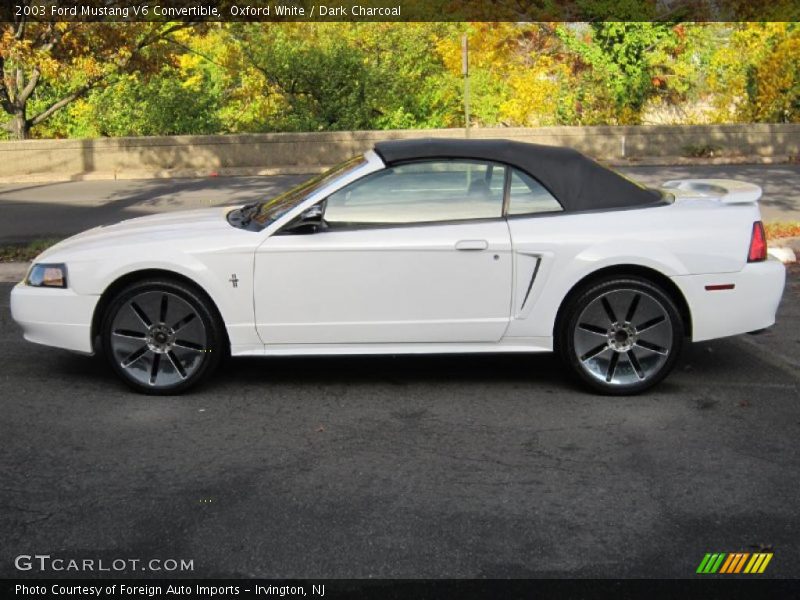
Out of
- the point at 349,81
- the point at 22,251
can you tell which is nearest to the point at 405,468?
the point at 22,251

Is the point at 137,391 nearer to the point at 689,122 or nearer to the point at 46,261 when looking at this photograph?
the point at 46,261

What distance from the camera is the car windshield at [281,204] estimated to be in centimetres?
635

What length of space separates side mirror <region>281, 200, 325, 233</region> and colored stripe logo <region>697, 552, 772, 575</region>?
9.82 feet

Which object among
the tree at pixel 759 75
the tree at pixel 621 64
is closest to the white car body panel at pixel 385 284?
the tree at pixel 759 75

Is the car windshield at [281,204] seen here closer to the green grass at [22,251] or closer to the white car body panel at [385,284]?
the white car body panel at [385,284]

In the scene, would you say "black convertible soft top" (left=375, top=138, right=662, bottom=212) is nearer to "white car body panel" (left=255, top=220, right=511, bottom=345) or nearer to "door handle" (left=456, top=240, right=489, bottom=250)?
"white car body panel" (left=255, top=220, right=511, bottom=345)

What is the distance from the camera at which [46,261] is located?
6.34m

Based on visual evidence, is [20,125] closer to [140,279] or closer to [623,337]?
[140,279]

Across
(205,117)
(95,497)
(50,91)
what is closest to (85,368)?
(95,497)

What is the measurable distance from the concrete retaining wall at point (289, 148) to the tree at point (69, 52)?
1.84 metres

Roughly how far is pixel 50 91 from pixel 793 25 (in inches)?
812

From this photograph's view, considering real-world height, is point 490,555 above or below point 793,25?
below

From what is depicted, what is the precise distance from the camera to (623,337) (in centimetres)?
615
